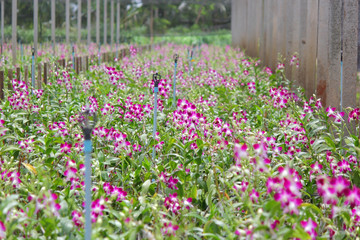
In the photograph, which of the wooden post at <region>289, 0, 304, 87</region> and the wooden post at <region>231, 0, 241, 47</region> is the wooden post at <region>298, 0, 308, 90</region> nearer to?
the wooden post at <region>289, 0, 304, 87</region>

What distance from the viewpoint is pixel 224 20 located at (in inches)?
1731

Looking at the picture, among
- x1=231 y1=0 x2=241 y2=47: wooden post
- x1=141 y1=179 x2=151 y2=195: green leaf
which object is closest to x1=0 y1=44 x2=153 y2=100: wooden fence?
x1=141 y1=179 x2=151 y2=195: green leaf

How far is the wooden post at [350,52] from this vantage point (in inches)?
159

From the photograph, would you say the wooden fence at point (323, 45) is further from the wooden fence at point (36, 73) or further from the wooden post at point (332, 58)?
the wooden fence at point (36, 73)

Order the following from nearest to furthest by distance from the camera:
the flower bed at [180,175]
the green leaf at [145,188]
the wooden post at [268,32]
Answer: the flower bed at [180,175] < the green leaf at [145,188] < the wooden post at [268,32]

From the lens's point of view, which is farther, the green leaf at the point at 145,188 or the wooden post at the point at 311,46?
the wooden post at the point at 311,46

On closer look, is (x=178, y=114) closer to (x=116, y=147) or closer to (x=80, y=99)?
(x=116, y=147)

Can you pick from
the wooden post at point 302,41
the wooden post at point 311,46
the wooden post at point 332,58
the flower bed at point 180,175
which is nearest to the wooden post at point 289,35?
the wooden post at point 302,41

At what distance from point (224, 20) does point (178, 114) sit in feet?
137

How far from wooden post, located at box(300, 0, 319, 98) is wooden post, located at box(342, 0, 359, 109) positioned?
863 mm

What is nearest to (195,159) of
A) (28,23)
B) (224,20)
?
(28,23)

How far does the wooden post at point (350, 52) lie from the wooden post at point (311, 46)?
863mm

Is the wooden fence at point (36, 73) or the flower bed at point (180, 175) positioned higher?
the wooden fence at point (36, 73)

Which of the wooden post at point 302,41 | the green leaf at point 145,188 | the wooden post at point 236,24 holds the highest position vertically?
the wooden post at point 236,24
